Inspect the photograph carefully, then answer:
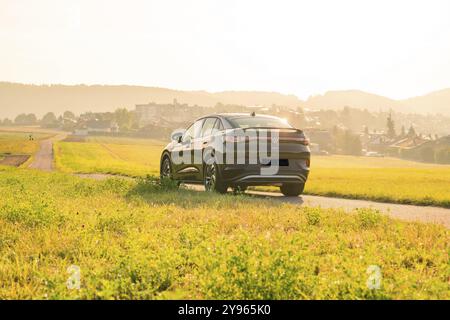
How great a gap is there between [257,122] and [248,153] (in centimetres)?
94

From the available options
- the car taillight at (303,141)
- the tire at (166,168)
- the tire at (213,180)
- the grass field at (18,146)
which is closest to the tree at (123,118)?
the grass field at (18,146)

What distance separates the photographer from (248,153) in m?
10.9

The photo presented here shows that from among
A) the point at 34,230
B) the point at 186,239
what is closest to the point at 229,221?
the point at 186,239

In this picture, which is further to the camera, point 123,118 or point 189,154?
point 123,118

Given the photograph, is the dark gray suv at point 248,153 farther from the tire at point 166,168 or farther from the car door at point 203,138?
the tire at point 166,168

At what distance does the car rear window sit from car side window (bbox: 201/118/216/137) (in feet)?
2.61

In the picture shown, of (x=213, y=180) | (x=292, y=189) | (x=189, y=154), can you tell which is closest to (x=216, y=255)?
(x=213, y=180)

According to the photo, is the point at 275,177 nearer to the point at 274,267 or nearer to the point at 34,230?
the point at 34,230

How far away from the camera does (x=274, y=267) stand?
3.72 m

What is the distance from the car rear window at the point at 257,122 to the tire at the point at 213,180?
3.49 feet

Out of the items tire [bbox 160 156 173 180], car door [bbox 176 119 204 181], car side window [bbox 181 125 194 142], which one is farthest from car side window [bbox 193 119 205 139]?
tire [bbox 160 156 173 180]

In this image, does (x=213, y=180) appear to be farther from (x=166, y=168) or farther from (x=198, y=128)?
(x=166, y=168)
